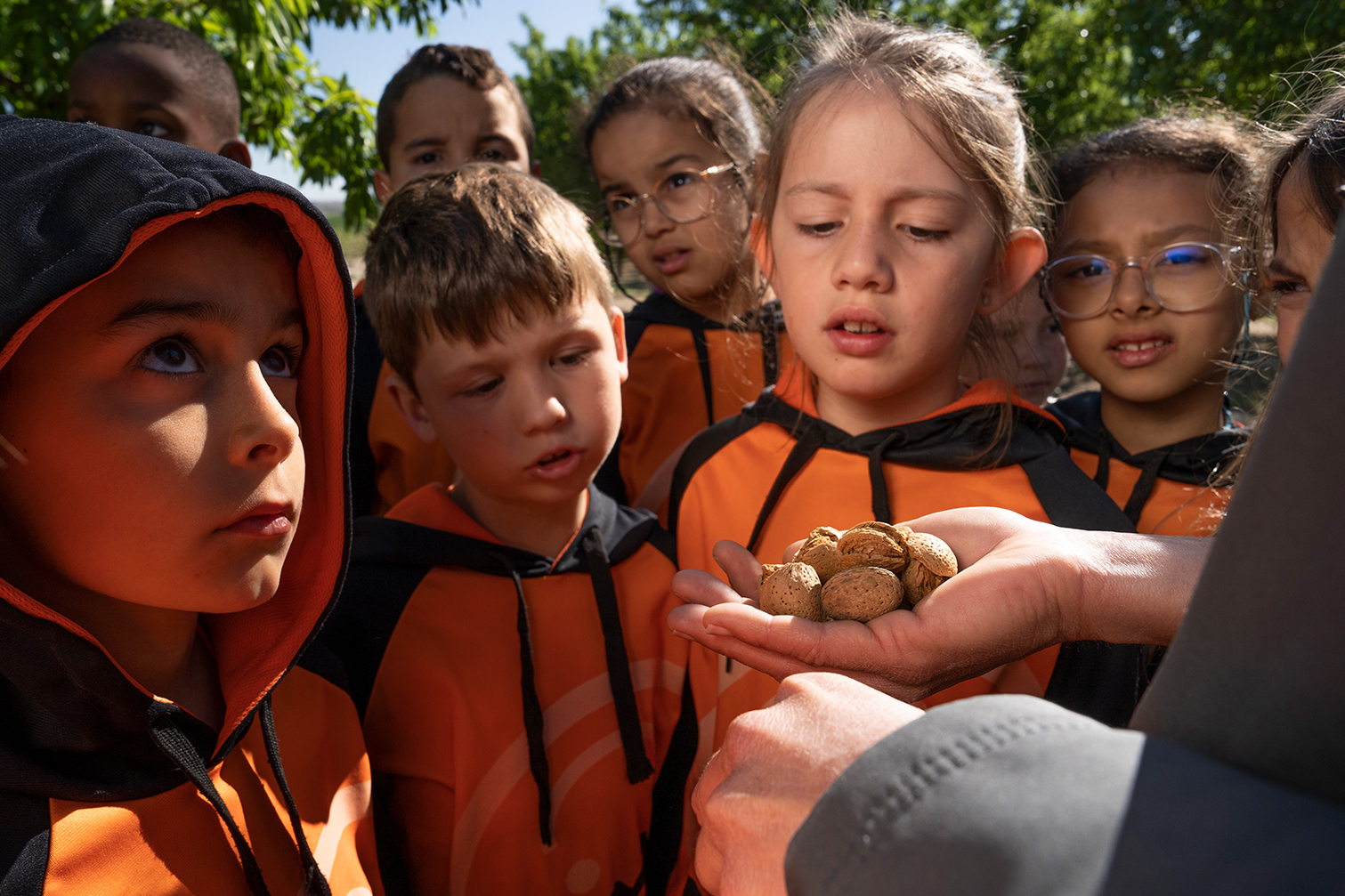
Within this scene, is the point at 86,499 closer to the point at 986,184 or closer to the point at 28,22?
the point at 986,184

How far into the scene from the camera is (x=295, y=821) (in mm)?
1461

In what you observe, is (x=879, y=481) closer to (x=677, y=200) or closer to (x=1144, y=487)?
(x=1144, y=487)

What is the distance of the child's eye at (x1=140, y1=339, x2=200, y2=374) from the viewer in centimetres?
126

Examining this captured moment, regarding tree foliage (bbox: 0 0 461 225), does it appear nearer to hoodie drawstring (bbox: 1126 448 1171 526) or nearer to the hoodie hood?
the hoodie hood

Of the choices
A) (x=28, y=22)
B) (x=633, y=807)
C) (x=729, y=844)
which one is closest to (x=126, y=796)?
(x=729, y=844)

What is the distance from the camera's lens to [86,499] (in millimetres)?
1210

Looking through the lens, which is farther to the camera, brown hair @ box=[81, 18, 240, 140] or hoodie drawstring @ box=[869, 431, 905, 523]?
brown hair @ box=[81, 18, 240, 140]

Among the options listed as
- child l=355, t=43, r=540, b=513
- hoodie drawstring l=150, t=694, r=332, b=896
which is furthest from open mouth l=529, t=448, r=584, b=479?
A: child l=355, t=43, r=540, b=513

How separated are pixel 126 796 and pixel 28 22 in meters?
5.53

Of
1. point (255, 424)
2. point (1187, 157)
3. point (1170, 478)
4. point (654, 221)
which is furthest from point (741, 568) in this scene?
point (654, 221)

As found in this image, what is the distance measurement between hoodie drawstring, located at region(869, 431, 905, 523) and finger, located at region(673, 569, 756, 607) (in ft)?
1.92

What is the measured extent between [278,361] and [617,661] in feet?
3.72

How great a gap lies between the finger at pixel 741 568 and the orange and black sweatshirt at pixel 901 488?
0.32m

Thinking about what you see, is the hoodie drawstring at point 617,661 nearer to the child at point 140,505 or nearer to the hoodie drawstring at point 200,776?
the child at point 140,505
